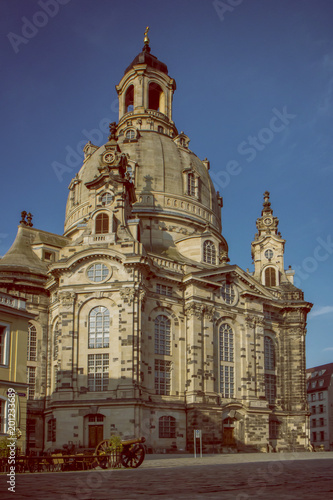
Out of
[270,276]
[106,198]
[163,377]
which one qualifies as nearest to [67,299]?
[106,198]

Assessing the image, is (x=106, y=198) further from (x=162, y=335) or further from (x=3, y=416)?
(x=3, y=416)

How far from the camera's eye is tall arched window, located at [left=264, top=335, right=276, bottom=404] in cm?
6369

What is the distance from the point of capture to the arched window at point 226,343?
58.5 m

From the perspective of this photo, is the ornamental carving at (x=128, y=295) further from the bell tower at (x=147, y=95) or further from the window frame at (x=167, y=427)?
the bell tower at (x=147, y=95)

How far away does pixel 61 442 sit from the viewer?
4853 centimetres

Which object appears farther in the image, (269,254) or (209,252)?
(269,254)

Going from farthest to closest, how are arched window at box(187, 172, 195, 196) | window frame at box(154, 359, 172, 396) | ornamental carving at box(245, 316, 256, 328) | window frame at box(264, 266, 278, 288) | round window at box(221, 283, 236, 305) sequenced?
window frame at box(264, 266, 278, 288)
arched window at box(187, 172, 195, 196)
ornamental carving at box(245, 316, 256, 328)
round window at box(221, 283, 236, 305)
window frame at box(154, 359, 172, 396)

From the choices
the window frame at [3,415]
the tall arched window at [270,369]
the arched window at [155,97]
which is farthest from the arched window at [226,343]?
the arched window at [155,97]

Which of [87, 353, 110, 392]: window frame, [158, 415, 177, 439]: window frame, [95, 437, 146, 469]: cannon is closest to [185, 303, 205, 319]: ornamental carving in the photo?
[87, 353, 110, 392]: window frame

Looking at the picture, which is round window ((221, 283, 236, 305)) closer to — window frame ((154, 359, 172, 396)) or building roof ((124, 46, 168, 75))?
window frame ((154, 359, 172, 396))

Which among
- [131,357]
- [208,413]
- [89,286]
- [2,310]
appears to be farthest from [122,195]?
[2,310]

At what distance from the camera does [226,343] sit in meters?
59.1

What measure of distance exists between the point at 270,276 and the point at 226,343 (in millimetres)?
16135

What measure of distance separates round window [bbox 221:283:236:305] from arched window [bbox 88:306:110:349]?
13.3 meters
